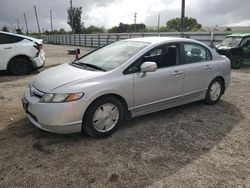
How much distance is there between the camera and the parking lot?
311 centimetres

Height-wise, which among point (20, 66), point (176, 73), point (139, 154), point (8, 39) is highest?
point (8, 39)

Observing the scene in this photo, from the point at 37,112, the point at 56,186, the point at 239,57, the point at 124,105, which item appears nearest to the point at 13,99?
the point at 37,112

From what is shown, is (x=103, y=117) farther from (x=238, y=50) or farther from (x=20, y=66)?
(x=238, y=50)

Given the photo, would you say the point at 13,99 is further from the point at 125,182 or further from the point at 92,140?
the point at 125,182

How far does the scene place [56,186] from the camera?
2965mm

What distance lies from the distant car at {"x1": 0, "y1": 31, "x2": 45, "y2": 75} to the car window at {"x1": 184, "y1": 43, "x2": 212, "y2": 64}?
6.05 meters

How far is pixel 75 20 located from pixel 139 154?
173 ft

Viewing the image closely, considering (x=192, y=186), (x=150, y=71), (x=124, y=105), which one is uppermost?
(x=150, y=71)

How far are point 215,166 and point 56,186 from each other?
6.29 ft

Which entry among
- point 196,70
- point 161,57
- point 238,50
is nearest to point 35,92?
point 161,57

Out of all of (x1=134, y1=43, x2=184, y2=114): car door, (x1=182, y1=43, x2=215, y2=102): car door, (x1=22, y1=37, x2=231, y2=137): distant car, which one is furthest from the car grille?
(x1=182, y1=43, x2=215, y2=102): car door

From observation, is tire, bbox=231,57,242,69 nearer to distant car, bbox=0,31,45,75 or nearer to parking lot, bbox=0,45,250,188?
parking lot, bbox=0,45,250,188

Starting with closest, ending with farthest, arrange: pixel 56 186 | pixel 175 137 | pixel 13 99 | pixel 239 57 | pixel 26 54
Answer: pixel 56 186 → pixel 175 137 → pixel 13 99 → pixel 26 54 → pixel 239 57

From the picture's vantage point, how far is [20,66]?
9344 mm
